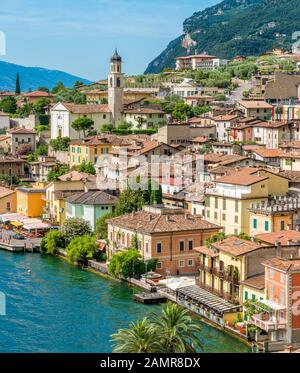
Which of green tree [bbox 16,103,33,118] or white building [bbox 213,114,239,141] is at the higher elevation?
green tree [bbox 16,103,33,118]

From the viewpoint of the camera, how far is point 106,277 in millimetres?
15719

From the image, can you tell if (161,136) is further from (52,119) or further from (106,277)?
(106,277)

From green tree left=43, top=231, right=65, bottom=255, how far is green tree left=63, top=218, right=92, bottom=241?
154 mm

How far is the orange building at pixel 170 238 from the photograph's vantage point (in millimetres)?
15547

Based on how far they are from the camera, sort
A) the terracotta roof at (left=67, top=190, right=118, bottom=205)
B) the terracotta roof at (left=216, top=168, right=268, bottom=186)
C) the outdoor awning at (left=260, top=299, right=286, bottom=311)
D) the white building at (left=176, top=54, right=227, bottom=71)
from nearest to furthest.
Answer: the outdoor awning at (left=260, top=299, right=286, bottom=311) → the terracotta roof at (left=216, top=168, right=268, bottom=186) → the terracotta roof at (left=67, top=190, right=118, bottom=205) → the white building at (left=176, top=54, right=227, bottom=71)

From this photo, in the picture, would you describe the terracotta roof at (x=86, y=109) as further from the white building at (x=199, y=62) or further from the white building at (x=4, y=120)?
the white building at (x=199, y=62)

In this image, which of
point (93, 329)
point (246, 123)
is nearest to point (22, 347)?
point (93, 329)

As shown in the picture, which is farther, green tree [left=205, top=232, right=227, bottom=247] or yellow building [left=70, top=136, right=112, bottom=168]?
yellow building [left=70, top=136, right=112, bottom=168]

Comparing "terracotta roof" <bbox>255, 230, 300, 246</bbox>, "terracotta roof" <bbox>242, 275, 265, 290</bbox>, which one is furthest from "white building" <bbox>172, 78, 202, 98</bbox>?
"terracotta roof" <bbox>242, 275, 265, 290</bbox>

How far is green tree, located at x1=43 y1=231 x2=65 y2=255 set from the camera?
61.1 feet

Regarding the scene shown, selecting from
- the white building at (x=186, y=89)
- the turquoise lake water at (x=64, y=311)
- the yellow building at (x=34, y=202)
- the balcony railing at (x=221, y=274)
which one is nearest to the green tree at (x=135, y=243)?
the turquoise lake water at (x=64, y=311)

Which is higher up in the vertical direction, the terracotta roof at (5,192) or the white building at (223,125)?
the white building at (223,125)

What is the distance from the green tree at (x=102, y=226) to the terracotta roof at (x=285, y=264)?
6997 millimetres

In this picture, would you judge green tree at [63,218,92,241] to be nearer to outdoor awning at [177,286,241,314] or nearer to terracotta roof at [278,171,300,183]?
terracotta roof at [278,171,300,183]
